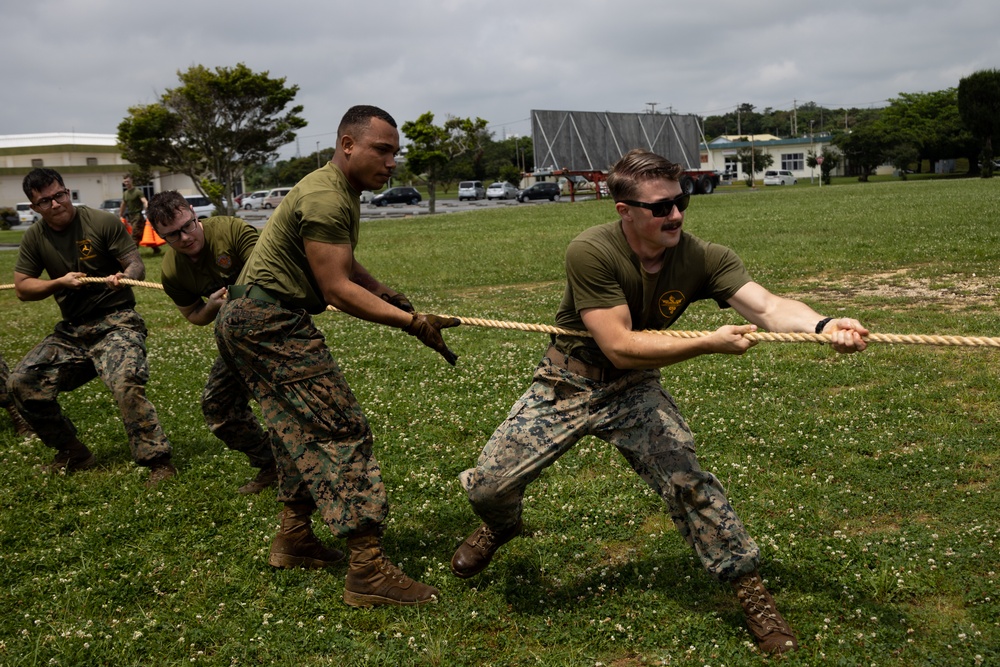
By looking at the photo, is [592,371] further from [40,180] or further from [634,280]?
[40,180]

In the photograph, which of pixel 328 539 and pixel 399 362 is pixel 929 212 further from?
pixel 328 539

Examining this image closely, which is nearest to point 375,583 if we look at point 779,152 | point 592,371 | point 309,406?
point 309,406

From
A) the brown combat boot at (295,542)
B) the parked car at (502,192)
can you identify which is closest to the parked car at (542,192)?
the parked car at (502,192)

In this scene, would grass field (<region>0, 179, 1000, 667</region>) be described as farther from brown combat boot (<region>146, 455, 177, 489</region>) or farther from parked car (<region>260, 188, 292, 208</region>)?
parked car (<region>260, 188, 292, 208</region>)

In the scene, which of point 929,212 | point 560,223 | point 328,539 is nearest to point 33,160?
point 560,223

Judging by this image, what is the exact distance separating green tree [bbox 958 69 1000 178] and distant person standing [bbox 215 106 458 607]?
6990 centimetres

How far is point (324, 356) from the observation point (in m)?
4.73

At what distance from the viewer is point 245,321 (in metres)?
4.62

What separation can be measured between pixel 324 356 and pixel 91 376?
11.1 ft

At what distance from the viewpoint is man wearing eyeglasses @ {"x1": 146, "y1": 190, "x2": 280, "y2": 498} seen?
5855 mm

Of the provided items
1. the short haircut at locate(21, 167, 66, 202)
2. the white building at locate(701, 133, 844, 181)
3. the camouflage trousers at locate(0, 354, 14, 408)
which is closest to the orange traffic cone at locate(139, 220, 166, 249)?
the camouflage trousers at locate(0, 354, 14, 408)

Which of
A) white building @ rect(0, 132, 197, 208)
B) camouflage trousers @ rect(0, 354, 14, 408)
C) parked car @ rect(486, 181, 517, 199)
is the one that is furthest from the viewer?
white building @ rect(0, 132, 197, 208)

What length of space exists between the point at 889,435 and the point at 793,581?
7.89 feet

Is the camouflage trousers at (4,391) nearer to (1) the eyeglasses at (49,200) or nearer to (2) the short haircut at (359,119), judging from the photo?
(1) the eyeglasses at (49,200)
